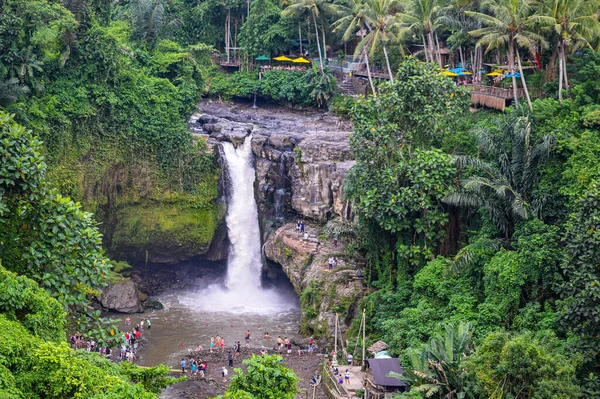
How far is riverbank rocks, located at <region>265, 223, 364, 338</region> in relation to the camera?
3016 centimetres

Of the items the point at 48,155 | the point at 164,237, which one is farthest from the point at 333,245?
the point at 48,155

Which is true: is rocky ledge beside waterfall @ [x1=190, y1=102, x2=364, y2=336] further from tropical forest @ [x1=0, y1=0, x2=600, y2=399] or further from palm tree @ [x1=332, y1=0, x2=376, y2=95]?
palm tree @ [x1=332, y1=0, x2=376, y2=95]

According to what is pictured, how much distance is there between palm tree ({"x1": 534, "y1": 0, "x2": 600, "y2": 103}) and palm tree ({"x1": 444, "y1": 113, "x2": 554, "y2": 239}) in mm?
2926

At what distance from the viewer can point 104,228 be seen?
3619 centimetres

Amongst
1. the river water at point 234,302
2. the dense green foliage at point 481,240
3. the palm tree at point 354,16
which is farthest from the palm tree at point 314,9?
the dense green foliage at point 481,240

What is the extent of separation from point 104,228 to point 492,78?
20.6 meters

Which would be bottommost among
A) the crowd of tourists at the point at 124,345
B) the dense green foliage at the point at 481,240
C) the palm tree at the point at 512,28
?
the crowd of tourists at the point at 124,345

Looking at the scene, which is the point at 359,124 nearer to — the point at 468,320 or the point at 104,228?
the point at 468,320

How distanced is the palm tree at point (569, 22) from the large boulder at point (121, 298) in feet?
66.6

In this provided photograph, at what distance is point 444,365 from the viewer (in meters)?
21.4

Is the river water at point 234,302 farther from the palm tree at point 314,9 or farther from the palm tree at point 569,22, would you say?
the palm tree at point 569,22

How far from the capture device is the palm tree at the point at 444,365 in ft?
68.8

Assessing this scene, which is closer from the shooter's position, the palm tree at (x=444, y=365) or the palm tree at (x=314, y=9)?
the palm tree at (x=444, y=365)

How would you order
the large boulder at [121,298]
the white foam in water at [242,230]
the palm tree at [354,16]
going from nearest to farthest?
the large boulder at [121,298], the white foam in water at [242,230], the palm tree at [354,16]
